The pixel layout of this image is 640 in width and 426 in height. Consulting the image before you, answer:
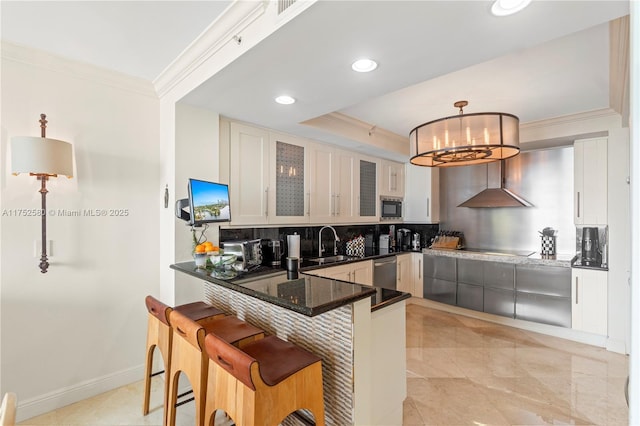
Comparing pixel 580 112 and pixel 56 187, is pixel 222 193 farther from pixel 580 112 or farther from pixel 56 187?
pixel 580 112

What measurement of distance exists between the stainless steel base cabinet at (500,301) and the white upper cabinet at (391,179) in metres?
1.92

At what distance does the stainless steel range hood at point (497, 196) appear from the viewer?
425 cm

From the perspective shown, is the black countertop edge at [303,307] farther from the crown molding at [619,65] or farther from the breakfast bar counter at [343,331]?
the crown molding at [619,65]

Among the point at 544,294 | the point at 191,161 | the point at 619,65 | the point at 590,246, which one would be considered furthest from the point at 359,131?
the point at 590,246

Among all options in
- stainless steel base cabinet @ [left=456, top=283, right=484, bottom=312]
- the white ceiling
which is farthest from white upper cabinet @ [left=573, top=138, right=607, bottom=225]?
stainless steel base cabinet @ [left=456, top=283, right=484, bottom=312]

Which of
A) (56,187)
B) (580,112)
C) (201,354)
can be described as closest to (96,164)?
(56,187)

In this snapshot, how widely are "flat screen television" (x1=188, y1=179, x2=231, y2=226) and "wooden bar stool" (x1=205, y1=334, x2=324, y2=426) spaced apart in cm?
95

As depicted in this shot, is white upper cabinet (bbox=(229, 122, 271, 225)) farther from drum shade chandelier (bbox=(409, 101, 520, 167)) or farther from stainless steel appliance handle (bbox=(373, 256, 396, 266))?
stainless steel appliance handle (bbox=(373, 256, 396, 266))

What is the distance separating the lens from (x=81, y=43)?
2.10 m

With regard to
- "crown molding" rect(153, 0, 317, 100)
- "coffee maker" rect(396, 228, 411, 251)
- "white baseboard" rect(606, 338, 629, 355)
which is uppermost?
"crown molding" rect(153, 0, 317, 100)

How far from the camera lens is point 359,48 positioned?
171cm

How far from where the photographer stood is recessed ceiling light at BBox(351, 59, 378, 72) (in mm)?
1852

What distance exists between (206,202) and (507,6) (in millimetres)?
2065

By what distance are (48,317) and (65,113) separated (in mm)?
1535
